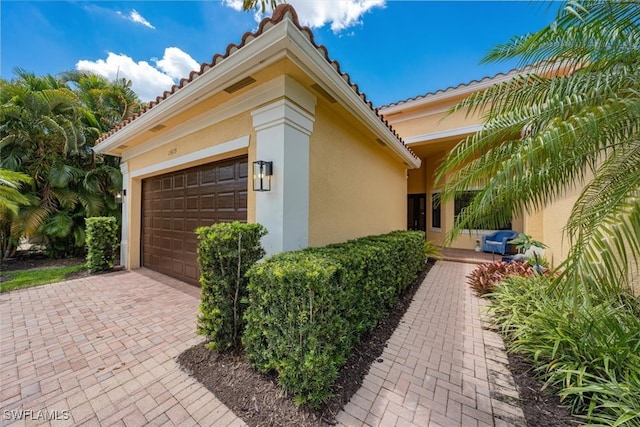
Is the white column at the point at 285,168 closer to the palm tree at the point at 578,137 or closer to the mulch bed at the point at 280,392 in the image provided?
the mulch bed at the point at 280,392

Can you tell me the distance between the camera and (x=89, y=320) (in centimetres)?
393

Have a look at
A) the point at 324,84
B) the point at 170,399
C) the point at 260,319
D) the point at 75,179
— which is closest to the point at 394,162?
the point at 324,84

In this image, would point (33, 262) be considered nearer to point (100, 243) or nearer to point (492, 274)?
point (100, 243)

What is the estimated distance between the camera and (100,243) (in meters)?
6.78

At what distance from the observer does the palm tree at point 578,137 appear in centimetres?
183

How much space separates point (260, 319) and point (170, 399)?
3.80ft

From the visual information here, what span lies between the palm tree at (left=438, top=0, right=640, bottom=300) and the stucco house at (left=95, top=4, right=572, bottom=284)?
0.69m

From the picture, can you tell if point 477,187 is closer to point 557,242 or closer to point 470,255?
point 557,242

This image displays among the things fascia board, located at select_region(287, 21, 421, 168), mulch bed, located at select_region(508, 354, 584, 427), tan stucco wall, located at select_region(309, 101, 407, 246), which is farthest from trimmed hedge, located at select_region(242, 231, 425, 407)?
fascia board, located at select_region(287, 21, 421, 168)

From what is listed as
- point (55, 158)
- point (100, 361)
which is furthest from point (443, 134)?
point (55, 158)

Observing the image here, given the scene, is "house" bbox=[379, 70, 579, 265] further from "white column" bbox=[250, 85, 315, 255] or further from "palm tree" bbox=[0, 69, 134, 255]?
"palm tree" bbox=[0, 69, 134, 255]

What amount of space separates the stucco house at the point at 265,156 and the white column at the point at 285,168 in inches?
0.6

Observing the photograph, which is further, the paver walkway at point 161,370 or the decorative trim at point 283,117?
the decorative trim at point 283,117

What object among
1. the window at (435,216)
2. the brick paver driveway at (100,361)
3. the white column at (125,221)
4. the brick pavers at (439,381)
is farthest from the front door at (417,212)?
the white column at (125,221)
